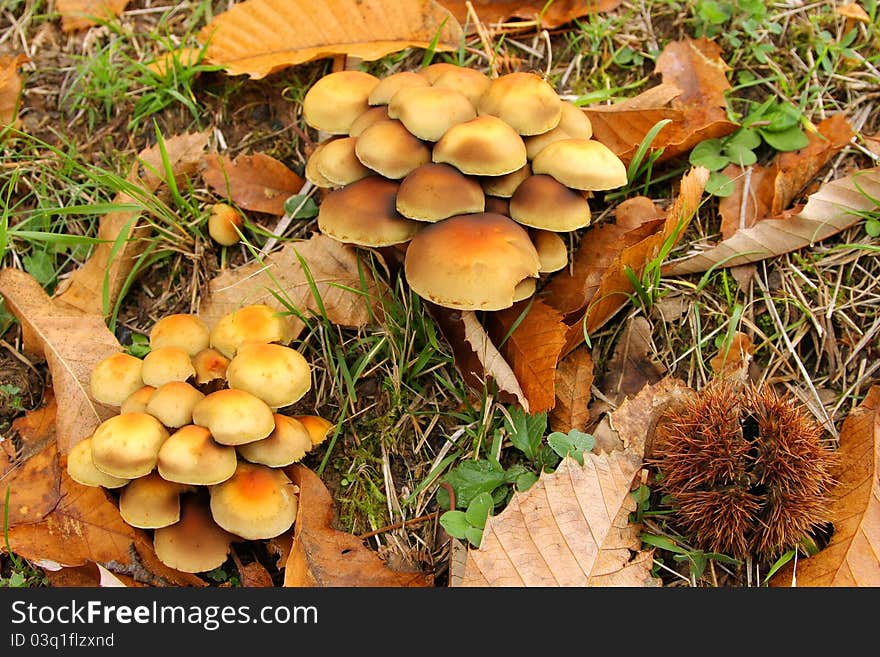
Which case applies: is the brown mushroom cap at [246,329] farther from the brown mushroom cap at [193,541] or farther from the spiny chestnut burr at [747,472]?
the spiny chestnut burr at [747,472]

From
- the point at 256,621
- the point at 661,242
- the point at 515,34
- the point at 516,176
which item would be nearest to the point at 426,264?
the point at 516,176

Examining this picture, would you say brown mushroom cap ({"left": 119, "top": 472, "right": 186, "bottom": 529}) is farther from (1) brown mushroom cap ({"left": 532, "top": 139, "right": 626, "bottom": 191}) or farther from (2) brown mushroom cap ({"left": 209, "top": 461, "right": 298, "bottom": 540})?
(1) brown mushroom cap ({"left": 532, "top": 139, "right": 626, "bottom": 191})

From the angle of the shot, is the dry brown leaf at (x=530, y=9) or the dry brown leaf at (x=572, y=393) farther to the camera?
the dry brown leaf at (x=530, y=9)

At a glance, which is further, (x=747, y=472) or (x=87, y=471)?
(x=87, y=471)

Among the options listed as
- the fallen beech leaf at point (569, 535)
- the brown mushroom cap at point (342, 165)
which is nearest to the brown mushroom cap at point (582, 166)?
the brown mushroom cap at point (342, 165)

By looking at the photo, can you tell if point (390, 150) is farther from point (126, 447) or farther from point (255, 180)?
point (126, 447)

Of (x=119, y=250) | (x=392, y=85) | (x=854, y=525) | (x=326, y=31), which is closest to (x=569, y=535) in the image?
(x=854, y=525)

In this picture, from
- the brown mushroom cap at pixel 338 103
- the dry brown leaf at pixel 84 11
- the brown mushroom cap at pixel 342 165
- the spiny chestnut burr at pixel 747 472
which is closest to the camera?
the spiny chestnut burr at pixel 747 472
